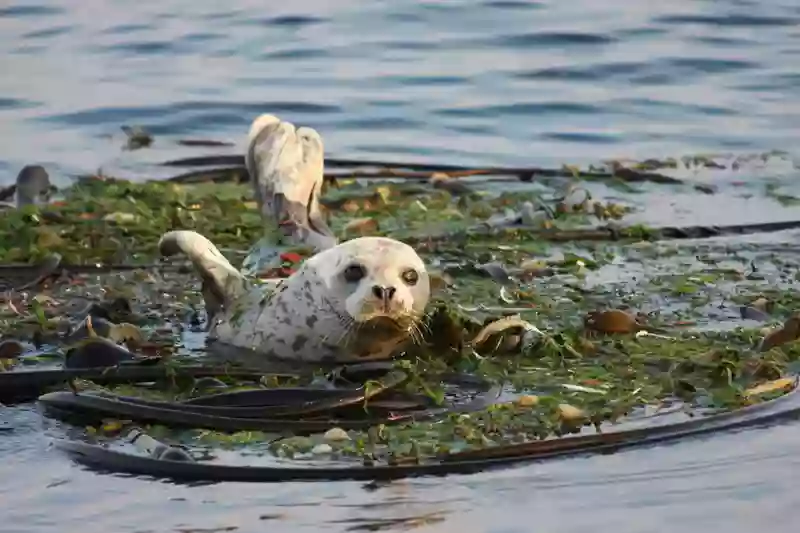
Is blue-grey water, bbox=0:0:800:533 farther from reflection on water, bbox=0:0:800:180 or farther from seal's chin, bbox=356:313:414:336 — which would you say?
seal's chin, bbox=356:313:414:336

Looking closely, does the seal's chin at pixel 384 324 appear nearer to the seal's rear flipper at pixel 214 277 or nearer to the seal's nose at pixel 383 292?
the seal's nose at pixel 383 292

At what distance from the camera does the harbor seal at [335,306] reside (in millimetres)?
7574

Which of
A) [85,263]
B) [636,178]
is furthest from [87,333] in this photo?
[636,178]

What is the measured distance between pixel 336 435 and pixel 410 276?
1114 millimetres

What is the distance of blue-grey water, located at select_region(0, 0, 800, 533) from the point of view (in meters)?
6.01

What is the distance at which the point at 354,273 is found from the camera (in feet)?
25.2

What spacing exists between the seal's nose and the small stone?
34.3 inches

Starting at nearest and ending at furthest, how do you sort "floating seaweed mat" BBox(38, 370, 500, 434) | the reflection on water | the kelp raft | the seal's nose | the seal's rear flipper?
the kelp raft
"floating seaweed mat" BBox(38, 370, 500, 434)
the seal's nose
the seal's rear flipper
the reflection on water

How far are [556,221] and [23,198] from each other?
9.18 ft

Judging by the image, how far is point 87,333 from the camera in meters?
7.95

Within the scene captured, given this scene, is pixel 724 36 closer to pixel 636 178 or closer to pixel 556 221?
pixel 636 178

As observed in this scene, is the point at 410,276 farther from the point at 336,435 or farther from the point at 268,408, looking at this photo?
the point at 336,435

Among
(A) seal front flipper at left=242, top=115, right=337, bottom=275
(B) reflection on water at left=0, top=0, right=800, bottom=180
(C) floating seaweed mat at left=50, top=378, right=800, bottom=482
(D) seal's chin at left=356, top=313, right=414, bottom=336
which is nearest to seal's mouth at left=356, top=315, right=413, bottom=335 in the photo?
(D) seal's chin at left=356, top=313, right=414, bottom=336

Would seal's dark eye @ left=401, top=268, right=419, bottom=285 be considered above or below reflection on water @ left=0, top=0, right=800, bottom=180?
above
